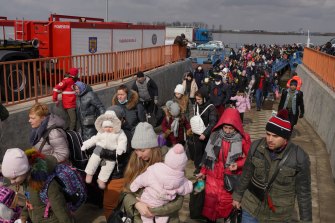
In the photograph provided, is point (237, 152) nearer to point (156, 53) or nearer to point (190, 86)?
point (190, 86)

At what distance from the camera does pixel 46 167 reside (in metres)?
2.90

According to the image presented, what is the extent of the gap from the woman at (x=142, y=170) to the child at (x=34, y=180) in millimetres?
577

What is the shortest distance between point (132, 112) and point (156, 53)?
925 cm

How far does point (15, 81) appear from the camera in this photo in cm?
666

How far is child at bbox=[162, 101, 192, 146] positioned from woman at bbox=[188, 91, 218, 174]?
24 cm

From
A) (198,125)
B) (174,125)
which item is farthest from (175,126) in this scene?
(198,125)

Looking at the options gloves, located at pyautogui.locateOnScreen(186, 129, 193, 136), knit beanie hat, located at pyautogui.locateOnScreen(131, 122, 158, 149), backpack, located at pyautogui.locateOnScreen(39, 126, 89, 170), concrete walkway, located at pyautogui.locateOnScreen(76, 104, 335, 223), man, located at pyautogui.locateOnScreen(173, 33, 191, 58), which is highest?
man, located at pyautogui.locateOnScreen(173, 33, 191, 58)

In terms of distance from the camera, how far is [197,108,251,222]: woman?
414 centimetres

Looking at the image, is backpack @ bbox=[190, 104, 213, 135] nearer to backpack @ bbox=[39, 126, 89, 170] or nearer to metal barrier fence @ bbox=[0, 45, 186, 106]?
backpack @ bbox=[39, 126, 89, 170]

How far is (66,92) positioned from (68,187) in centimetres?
445

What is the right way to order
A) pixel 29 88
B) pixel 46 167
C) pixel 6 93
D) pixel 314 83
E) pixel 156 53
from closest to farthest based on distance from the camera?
pixel 46 167 → pixel 6 93 → pixel 29 88 → pixel 314 83 → pixel 156 53

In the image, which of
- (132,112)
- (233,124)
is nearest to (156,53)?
(132,112)

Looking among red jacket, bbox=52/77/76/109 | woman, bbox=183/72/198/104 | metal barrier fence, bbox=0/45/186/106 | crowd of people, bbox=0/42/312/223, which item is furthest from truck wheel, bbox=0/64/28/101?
woman, bbox=183/72/198/104

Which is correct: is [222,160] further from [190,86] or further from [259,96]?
[259,96]
